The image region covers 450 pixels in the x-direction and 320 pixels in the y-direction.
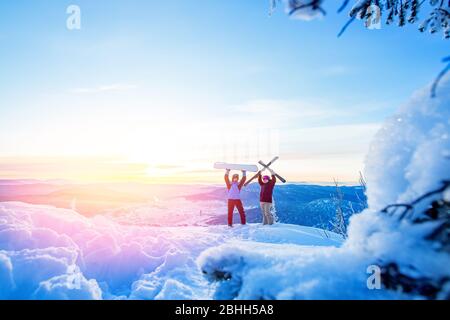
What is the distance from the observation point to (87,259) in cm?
505

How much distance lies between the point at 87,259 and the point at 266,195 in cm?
→ 759

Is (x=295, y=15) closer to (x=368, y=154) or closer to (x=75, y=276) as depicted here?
(x=368, y=154)

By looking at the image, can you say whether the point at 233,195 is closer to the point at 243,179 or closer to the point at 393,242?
the point at 243,179

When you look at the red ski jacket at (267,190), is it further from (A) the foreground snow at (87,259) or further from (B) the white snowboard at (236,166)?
(A) the foreground snow at (87,259)

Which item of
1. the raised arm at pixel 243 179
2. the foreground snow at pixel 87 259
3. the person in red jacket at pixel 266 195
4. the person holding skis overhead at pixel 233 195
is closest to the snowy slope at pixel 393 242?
the foreground snow at pixel 87 259

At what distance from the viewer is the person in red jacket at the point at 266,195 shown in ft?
37.7

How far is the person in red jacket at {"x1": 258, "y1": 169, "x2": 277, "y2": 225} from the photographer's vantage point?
11477 millimetres

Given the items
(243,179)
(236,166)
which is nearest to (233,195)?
(243,179)

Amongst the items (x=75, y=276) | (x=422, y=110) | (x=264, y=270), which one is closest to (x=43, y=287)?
(x=75, y=276)

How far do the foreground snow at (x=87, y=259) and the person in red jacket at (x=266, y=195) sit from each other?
15.2ft

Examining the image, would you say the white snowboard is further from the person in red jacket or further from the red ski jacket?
the red ski jacket

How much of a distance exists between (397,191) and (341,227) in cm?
1567

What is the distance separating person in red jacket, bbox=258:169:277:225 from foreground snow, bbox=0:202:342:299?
15.2ft

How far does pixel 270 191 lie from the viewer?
11.6m
